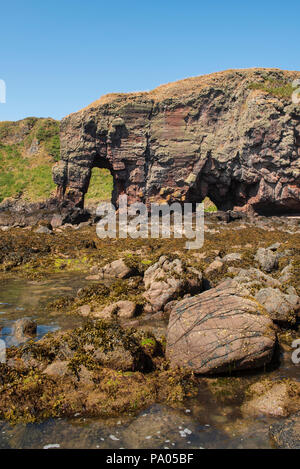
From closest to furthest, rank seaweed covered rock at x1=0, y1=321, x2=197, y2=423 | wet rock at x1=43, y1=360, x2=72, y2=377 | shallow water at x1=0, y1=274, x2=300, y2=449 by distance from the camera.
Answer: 1. shallow water at x1=0, y1=274, x2=300, y2=449
2. seaweed covered rock at x1=0, y1=321, x2=197, y2=423
3. wet rock at x1=43, y1=360, x2=72, y2=377

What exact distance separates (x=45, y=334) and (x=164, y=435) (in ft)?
20.7

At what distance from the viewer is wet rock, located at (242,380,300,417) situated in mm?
6992

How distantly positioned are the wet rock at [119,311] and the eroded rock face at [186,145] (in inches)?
1252

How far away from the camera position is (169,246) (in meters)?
A: 28.0

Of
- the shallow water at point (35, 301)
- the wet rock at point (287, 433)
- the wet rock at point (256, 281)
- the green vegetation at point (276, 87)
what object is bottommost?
the shallow water at point (35, 301)

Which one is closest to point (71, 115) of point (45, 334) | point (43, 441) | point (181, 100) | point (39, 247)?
point (181, 100)

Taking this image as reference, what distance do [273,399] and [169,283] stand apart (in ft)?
24.6

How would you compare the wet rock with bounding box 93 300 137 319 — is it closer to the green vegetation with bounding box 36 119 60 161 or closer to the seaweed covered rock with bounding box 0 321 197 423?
the seaweed covered rock with bounding box 0 321 197 423

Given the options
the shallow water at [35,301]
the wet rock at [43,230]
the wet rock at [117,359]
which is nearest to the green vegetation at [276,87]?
the wet rock at [43,230]

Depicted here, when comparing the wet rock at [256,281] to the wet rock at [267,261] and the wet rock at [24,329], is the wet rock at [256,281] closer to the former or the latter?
the wet rock at [267,261]

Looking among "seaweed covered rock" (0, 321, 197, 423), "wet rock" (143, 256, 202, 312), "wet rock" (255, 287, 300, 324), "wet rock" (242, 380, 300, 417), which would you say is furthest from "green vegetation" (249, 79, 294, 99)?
"wet rock" (242, 380, 300, 417)

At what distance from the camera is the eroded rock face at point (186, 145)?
4038cm

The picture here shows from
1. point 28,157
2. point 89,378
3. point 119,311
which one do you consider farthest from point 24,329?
point 28,157

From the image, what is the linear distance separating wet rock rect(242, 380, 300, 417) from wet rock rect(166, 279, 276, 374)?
86 centimetres
